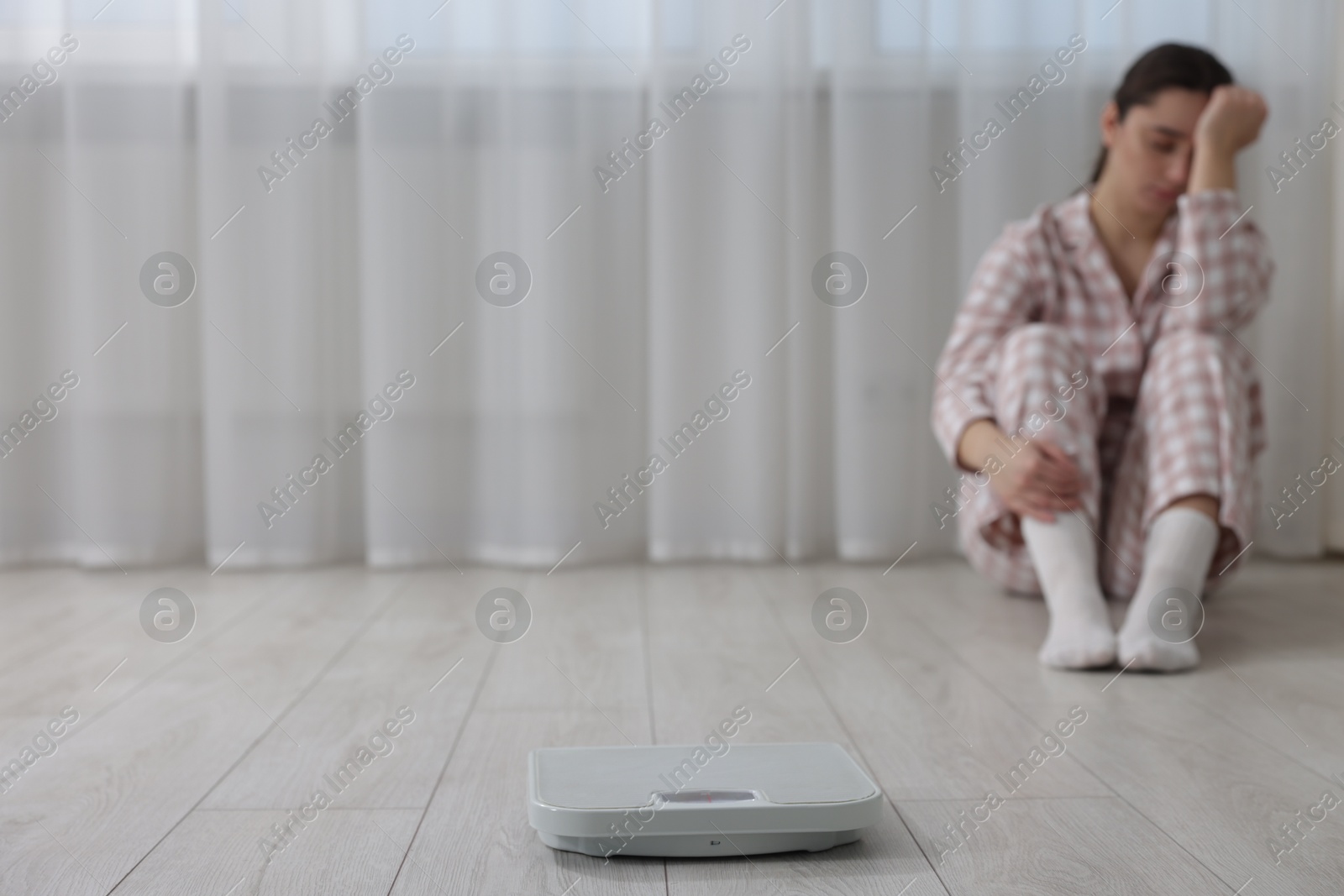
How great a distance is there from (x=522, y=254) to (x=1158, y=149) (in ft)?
3.02

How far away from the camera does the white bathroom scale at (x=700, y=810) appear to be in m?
0.61

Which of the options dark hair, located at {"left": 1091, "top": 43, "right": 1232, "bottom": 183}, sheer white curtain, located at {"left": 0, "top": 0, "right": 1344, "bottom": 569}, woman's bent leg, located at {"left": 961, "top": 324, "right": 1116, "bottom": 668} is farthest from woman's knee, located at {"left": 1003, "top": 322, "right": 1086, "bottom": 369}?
sheer white curtain, located at {"left": 0, "top": 0, "right": 1344, "bottom": 569}

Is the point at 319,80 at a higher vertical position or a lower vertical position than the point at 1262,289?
higher

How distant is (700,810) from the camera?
2.02 feet

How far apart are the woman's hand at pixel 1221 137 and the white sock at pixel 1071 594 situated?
1.48 ft

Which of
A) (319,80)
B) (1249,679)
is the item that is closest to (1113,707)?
(1249,679)

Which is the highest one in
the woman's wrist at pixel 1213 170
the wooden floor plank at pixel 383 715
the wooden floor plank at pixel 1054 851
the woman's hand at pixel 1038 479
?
the woman's wrist at pixel 1213 170

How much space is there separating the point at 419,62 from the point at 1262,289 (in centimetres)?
126

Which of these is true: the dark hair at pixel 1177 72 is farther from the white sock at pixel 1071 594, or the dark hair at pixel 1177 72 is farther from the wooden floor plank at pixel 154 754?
the wooden floor plank at pixel 154 754

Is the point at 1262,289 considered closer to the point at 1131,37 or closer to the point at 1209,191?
the point at 1209,191

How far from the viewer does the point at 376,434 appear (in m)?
1.72

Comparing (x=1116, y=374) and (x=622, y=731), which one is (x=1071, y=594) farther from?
(x=622, y=731)

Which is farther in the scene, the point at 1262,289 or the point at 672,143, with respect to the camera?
the point at 672,143

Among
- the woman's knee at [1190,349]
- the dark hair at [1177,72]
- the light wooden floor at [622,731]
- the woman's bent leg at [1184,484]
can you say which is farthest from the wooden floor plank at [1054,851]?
the dark hair at [1177,72]
